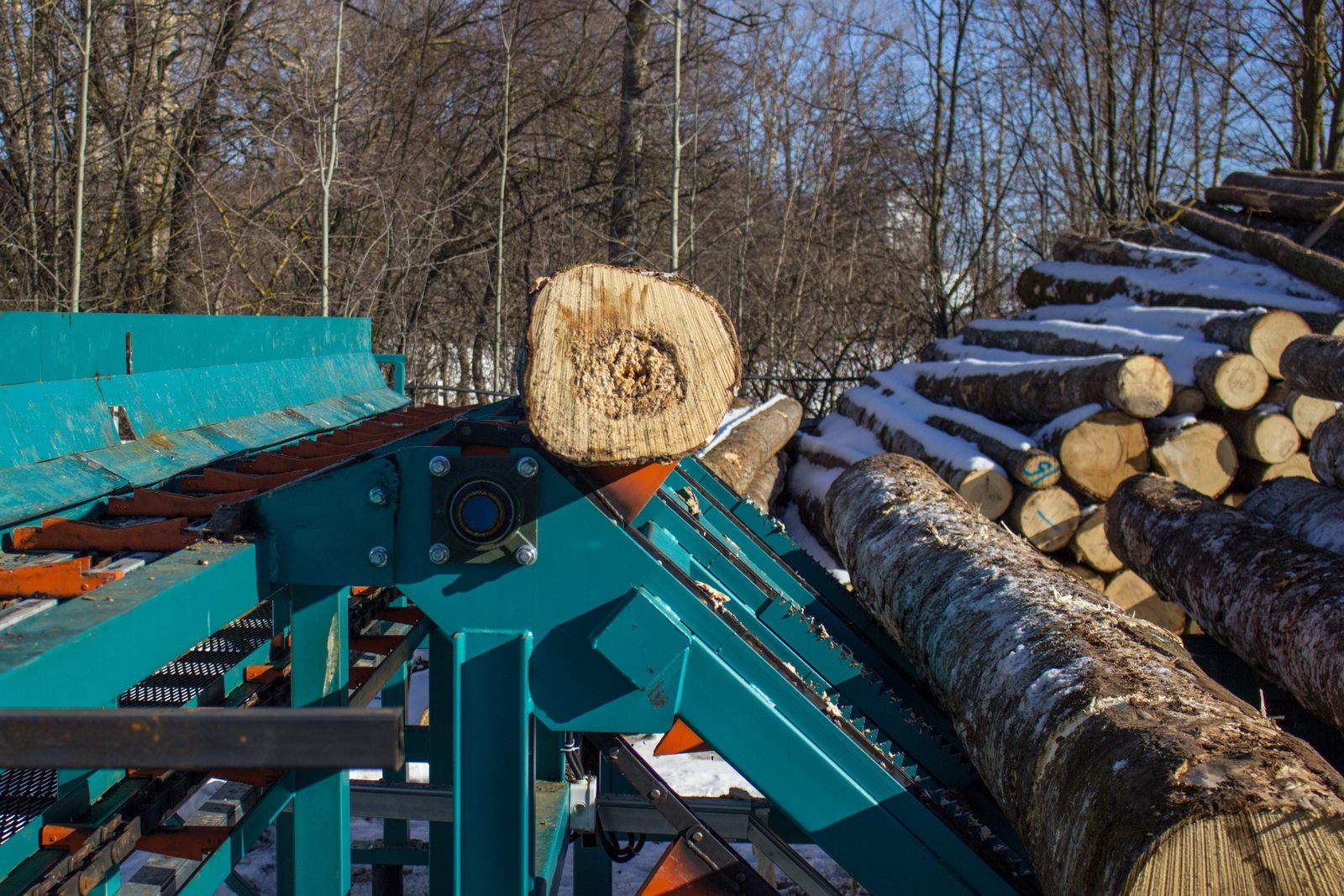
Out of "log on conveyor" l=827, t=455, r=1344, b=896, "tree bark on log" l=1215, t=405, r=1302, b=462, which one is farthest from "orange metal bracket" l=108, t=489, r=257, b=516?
"tree bark on log" l=1215, t=405, r=1302, b=462

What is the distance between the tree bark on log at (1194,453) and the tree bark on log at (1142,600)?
70 cm

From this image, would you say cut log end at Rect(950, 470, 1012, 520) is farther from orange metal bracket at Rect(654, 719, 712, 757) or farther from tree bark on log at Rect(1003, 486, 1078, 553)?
orange metal bracket at Rect(654, 719, 712, 757)

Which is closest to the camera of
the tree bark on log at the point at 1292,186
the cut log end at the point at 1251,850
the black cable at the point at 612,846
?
the cut log end at the point at 1251,850

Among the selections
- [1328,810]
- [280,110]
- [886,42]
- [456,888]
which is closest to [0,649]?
[456,888]

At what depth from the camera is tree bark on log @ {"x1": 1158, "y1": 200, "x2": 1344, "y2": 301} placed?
759 centimetres

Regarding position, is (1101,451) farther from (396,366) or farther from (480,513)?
(480,513)

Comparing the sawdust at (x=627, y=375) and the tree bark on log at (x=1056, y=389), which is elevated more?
the sawdust at (x=627, y=375)

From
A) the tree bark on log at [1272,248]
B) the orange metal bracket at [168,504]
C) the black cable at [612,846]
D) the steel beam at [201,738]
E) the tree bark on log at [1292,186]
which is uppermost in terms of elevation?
the tree bark on log at [1292,186]

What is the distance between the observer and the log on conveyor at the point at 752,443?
284 inches

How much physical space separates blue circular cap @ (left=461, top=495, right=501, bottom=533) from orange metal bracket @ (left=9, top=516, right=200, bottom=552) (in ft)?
1.68

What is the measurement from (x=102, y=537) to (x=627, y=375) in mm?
1049

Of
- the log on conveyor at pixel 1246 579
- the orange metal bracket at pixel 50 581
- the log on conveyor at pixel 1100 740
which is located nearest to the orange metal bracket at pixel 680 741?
the log on conveyor at pixel 1100 740

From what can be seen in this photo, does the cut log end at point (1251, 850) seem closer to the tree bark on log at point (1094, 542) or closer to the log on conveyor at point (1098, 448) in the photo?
the log on conveyor at point (1098, 448)

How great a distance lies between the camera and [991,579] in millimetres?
3617
